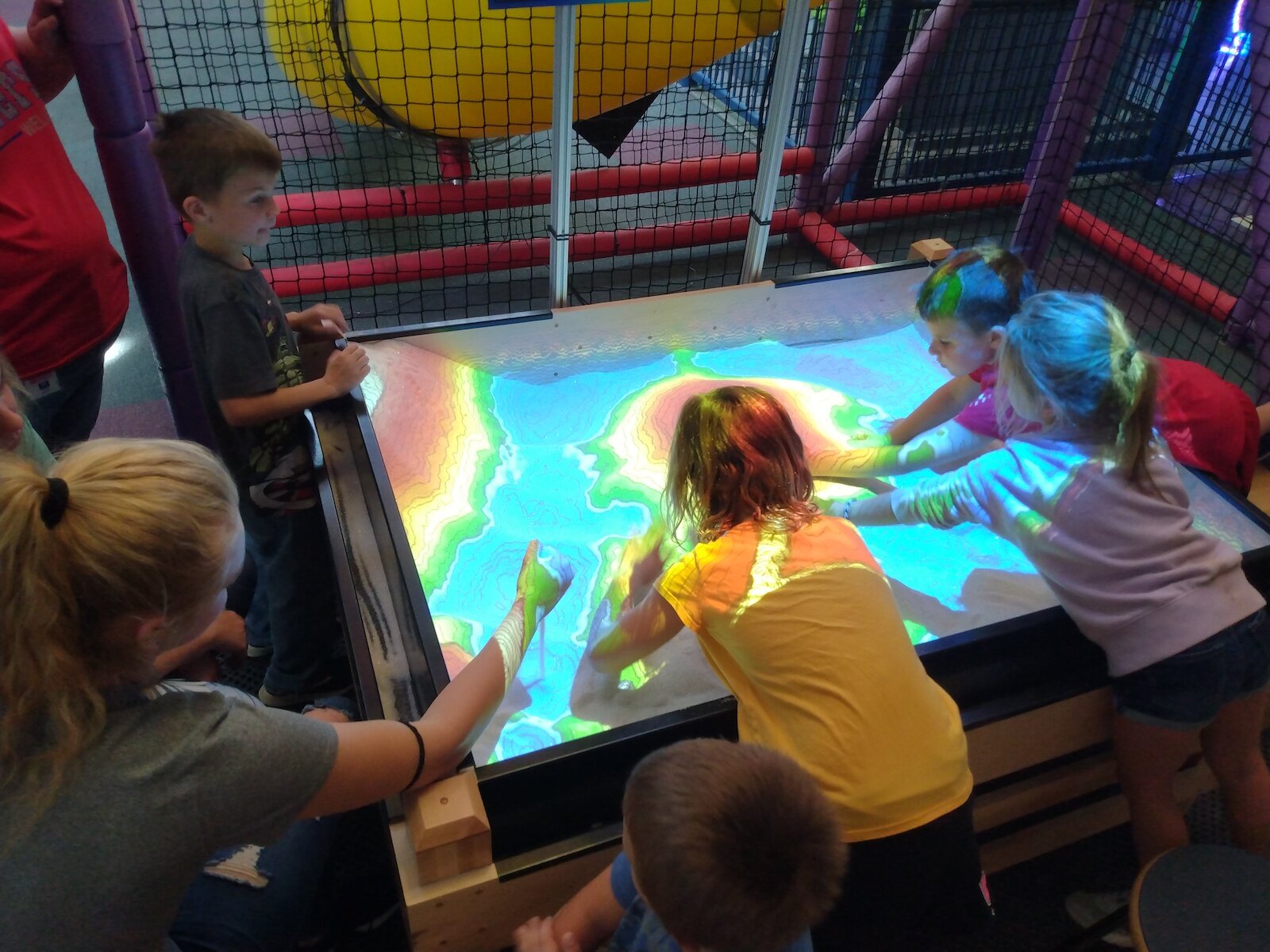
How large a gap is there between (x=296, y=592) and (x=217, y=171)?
0.67 metres

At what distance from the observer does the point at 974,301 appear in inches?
61.6

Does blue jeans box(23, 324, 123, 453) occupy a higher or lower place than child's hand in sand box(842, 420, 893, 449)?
higher

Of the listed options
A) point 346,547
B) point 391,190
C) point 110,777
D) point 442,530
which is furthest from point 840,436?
point 391,190

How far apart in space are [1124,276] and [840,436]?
5.41 feet

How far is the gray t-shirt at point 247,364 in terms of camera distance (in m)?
1.25

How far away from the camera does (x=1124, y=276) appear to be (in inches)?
110

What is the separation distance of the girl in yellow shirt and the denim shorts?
1.10 ft

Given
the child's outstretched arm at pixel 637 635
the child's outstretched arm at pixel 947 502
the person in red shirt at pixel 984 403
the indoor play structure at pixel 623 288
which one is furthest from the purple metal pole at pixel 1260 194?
the child's outstretched arm at pixel 637 635

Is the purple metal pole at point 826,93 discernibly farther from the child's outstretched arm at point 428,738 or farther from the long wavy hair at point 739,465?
the child's outstretched arm at point 428,738

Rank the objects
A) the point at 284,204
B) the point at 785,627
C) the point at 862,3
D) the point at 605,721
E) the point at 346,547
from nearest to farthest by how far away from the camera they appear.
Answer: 1. the point at 785,627
2. the point at 605,721
3. the point at 346,547
4. the point at 284,204
5. the point at 862,3

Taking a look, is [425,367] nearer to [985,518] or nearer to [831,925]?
[985,518]

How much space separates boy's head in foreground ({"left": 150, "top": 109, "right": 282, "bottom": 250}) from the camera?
4.03 ft

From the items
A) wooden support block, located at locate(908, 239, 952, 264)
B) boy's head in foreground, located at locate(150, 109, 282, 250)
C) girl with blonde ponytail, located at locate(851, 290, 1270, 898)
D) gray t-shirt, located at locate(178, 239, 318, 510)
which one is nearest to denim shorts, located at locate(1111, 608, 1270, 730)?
girl with blonde ponytail, located at locate(851, 290, 1270, 898)

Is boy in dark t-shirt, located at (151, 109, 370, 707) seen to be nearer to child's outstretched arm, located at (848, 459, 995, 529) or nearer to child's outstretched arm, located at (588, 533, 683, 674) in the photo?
child's outstretched arm, located at (588, 533, 683, 674)
